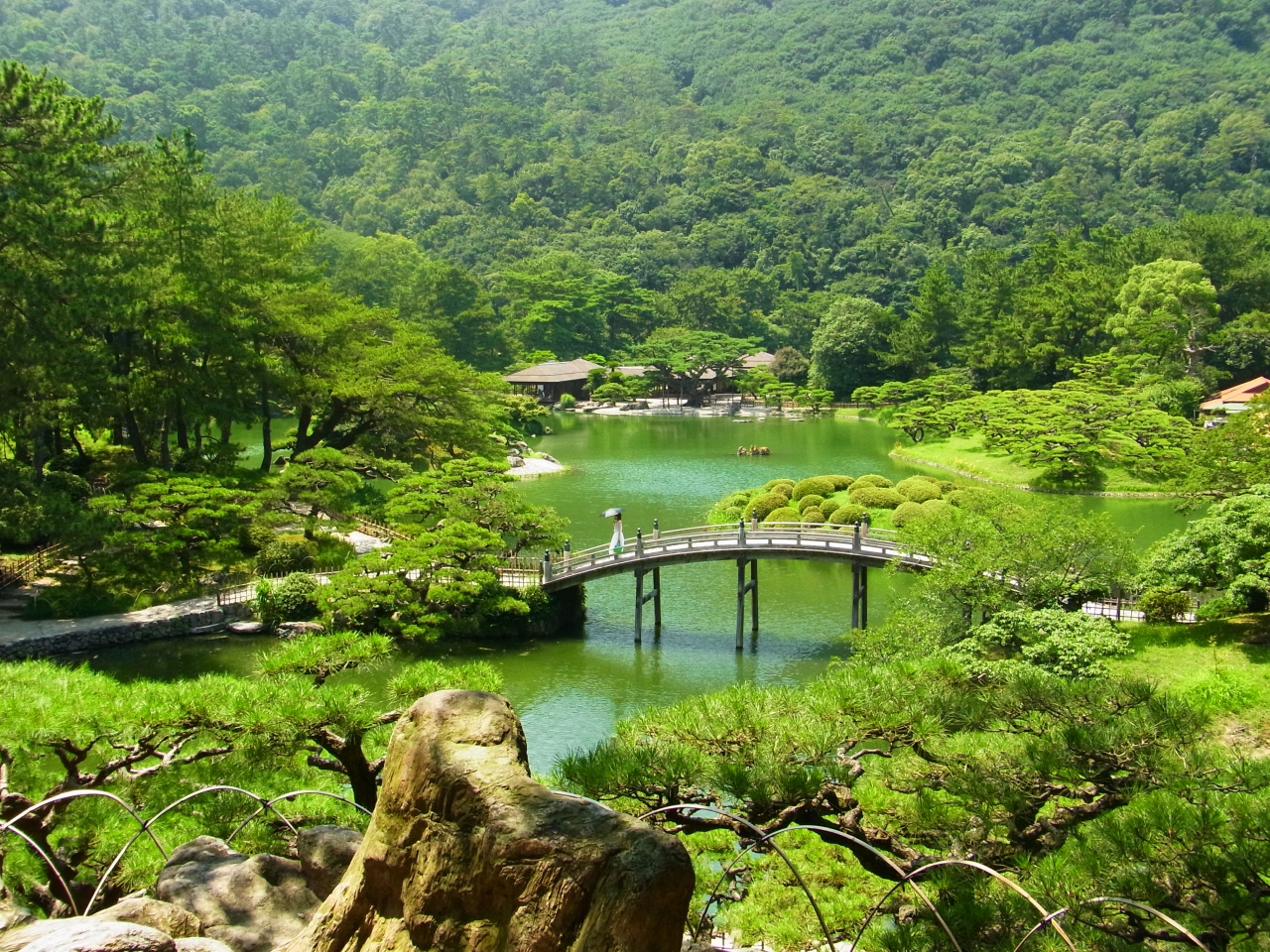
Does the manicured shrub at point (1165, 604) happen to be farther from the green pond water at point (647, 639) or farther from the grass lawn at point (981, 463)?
the grass lawn at point (981, 463)

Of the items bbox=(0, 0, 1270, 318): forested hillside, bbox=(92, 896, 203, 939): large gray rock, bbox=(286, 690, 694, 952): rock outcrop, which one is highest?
bbox=(0, 0, 1270, 318): forested hillside

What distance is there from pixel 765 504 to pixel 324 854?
73.2 ft

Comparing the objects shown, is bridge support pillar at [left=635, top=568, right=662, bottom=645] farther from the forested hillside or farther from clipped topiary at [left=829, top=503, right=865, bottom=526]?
the forested hillside

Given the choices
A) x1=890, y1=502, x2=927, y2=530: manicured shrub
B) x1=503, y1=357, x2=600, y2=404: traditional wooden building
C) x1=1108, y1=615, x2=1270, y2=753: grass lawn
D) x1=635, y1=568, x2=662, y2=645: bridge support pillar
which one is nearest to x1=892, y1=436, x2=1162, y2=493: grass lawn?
x1=890, y1=502, x2=927, y2=530: manicured shrub

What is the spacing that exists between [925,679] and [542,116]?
445 ft

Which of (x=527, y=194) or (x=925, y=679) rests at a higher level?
(x=527, y=194)

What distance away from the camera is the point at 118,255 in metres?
20.0

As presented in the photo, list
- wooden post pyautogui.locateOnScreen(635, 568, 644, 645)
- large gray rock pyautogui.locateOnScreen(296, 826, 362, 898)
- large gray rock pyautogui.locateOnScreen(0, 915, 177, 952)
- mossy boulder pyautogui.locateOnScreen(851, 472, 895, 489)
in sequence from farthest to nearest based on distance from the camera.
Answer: mossy boulder pyautogui.locateOnScreen(851, 472, 895, 489) → wooden post pyautogui.locateOnScreen(635, 568, 644, 645) → large gray rock pyautogui.locateOnScreen(296, 826, 362, 898) → large gray rock pyautogui.locateOnScreen(0, 915, 177, 952)

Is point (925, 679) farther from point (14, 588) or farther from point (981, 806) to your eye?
point (14, 588)

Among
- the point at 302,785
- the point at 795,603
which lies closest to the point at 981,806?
the point at 302,785

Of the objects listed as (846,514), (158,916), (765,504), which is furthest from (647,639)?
(158,916)

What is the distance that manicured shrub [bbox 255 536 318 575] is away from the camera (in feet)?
73.3

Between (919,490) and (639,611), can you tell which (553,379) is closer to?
(919,490)

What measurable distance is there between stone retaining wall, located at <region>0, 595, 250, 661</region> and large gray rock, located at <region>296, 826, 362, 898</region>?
501 inches
